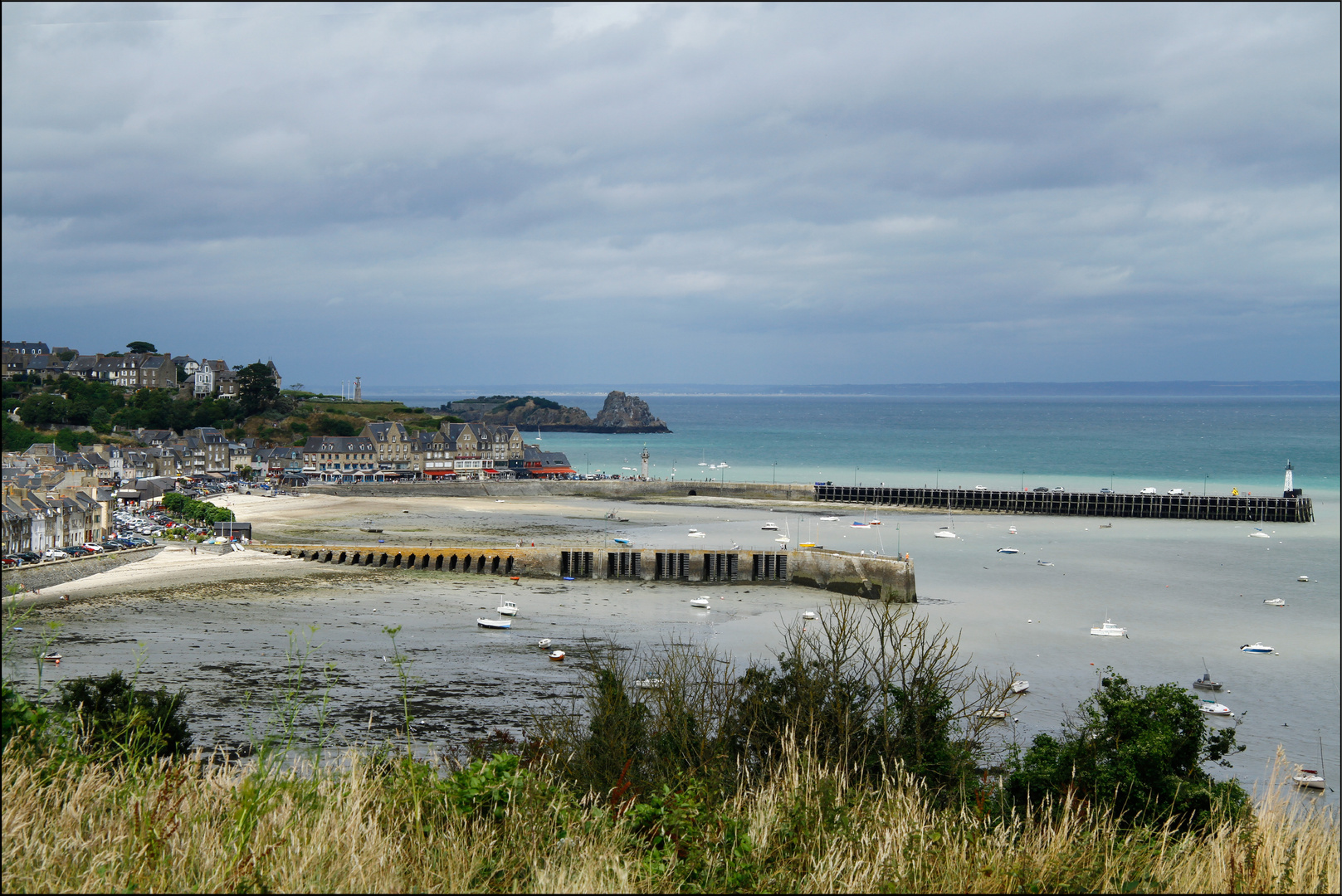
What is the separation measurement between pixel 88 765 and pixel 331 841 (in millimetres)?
1566

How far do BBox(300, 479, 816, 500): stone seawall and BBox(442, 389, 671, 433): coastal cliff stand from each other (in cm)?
7762

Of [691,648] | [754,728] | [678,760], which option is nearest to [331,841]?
[678,760]

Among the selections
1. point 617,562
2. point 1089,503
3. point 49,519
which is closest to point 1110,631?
point 617,562

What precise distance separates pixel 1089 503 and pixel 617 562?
33.8 m

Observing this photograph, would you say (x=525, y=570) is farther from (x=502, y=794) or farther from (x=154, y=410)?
(x=154, y=410)

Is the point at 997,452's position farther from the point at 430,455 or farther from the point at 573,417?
the point at 573,417

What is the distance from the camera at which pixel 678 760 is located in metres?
8.99

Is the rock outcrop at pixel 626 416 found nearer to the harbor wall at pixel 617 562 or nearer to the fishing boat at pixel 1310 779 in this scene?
the harbor wall at pixel 617 562

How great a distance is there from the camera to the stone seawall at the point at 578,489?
62031mm

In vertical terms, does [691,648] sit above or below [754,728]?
below

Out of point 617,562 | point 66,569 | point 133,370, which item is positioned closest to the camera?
point 66,569

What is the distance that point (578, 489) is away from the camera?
64.0 meters

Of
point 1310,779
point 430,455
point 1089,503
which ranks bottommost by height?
point 1310,779

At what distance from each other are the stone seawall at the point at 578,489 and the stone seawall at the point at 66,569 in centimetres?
2958
